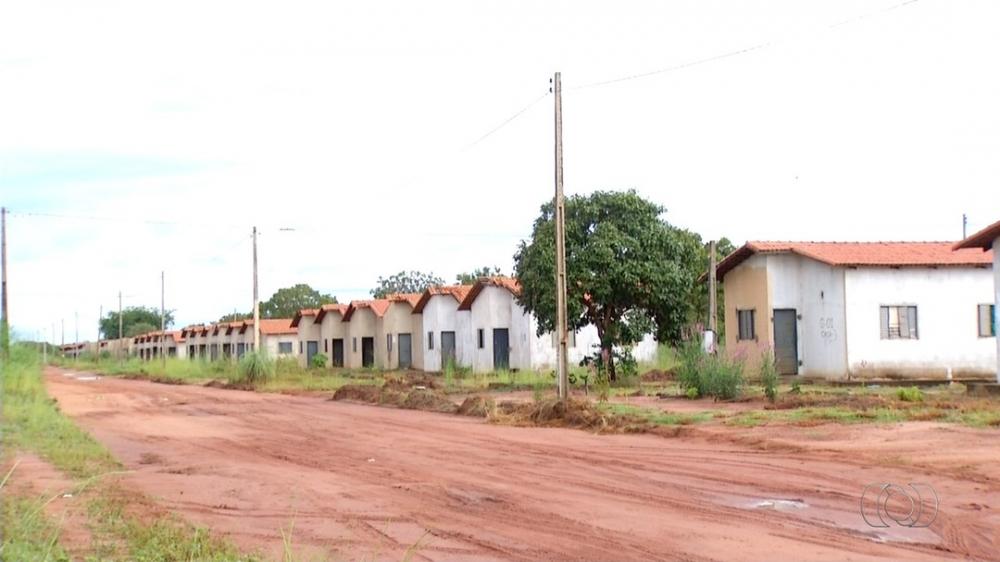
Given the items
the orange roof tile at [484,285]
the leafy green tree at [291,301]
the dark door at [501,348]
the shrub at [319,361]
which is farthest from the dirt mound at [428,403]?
the leafy green tree at [291,301]

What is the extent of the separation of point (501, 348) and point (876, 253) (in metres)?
21.2

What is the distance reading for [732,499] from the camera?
1154cm

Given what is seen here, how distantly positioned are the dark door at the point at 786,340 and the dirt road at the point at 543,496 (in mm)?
18156

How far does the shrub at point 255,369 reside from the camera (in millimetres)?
45934

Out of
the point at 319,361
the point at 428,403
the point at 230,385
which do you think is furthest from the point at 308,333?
the point at 428,403

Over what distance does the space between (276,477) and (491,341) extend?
123ft

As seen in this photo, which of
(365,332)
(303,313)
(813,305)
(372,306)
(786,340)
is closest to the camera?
(813,305)

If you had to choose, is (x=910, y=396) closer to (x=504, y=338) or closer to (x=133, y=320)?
(x=504, y=338)

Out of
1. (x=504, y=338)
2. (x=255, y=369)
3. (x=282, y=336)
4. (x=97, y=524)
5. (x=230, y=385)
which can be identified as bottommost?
(x=230, y=385)

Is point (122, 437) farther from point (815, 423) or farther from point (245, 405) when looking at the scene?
point (815, 423)

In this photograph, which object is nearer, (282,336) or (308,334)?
(308,334)

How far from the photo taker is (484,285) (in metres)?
52.2

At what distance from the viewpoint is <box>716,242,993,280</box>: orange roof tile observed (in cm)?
3422

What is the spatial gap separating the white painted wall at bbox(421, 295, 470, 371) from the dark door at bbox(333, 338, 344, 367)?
15.5m
